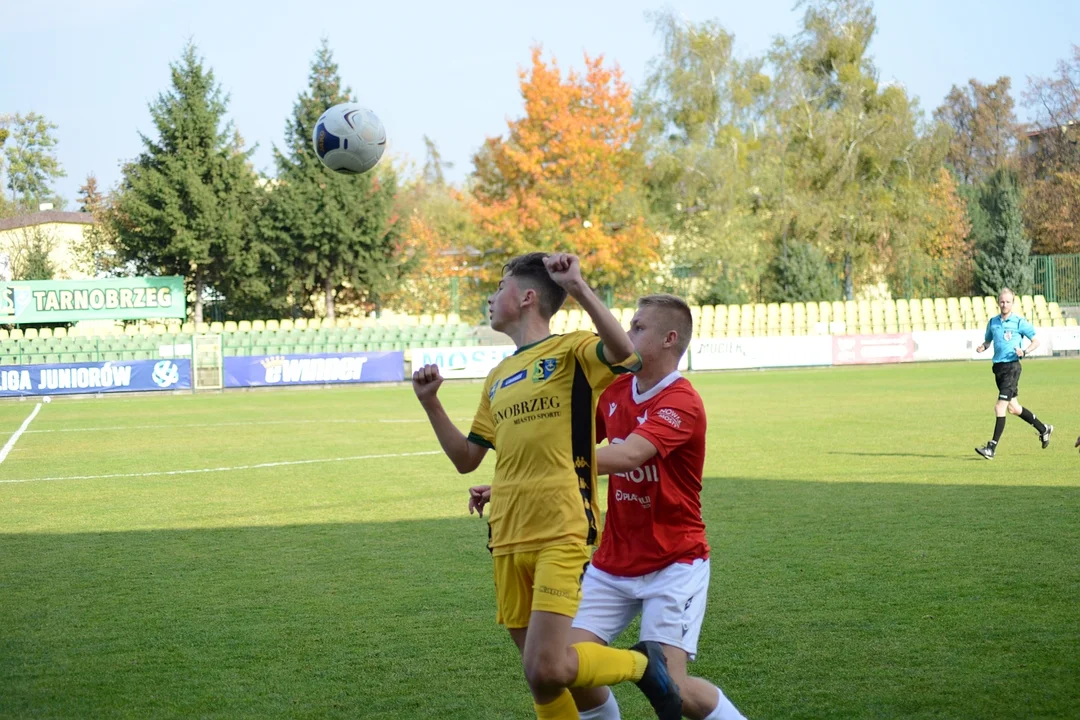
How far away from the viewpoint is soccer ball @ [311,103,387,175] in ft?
28.6

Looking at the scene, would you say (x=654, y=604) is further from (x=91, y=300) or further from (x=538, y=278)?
(x=91, y=300)

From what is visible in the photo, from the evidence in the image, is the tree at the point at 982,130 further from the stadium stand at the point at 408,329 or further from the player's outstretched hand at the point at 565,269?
the player's outstretched hand at the point at 565,269

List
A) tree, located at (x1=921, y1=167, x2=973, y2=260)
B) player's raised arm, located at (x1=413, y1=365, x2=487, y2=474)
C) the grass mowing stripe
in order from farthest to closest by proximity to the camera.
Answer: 1. tree, located at (x1=921, y1=167, x2=973, y2=260)
2. the grass mowing stripe
3. player's raised arm, located at (x1=413, y1=365, x2=487, y2=474)

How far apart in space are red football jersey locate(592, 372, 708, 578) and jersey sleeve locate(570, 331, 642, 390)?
0.29 metres

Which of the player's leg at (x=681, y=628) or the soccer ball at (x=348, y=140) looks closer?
the player's leg at (x=681, y=628)

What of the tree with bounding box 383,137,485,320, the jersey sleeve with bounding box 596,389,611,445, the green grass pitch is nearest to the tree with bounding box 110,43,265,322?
the tree with bounding box 383,137,485,320

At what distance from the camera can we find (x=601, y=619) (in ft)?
14.3

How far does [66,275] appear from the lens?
179 feet

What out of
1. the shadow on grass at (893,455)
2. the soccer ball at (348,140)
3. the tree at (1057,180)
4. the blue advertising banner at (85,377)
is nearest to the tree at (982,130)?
the tree at (1057,180)

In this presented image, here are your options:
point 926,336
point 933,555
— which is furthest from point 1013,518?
point 926,336

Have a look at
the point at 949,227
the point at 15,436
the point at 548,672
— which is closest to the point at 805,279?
the point at 949,227

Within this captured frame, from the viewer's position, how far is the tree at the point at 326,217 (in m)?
42.1

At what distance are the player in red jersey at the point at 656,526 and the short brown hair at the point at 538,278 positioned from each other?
0.41 m

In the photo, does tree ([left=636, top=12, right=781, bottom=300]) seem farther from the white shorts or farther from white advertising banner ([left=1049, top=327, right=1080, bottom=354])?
the white shorts
